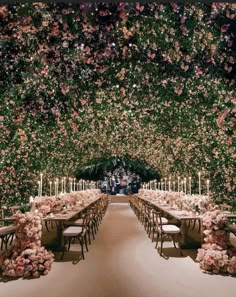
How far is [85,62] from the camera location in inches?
279

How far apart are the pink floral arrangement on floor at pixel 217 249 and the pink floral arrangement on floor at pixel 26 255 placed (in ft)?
7.59

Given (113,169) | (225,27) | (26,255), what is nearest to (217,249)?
(26,255)

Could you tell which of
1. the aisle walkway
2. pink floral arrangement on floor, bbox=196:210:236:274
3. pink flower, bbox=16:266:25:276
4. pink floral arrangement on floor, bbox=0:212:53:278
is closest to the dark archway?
the aisle walkway

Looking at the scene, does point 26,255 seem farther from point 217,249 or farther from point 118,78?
point 118,78

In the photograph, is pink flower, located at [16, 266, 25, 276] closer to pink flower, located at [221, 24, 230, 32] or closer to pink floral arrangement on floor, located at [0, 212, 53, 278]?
pink floral arrangement on floor, located at [0, 212, 53, 278]

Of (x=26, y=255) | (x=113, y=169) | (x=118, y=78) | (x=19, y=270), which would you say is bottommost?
(x=19, y=270)

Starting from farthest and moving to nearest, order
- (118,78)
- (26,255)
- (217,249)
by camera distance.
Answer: (118,78)
(217,249)
(26,255)

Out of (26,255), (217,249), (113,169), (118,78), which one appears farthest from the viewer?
(113,169)

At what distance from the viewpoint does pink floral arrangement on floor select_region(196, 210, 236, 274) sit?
215 inches

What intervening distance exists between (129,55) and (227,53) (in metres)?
1.89

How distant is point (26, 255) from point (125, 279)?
57.7 inches

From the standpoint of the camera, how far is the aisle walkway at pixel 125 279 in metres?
4.56

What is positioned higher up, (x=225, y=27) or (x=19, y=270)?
(x=225, y=27)

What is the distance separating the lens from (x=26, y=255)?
5477 millimetres
